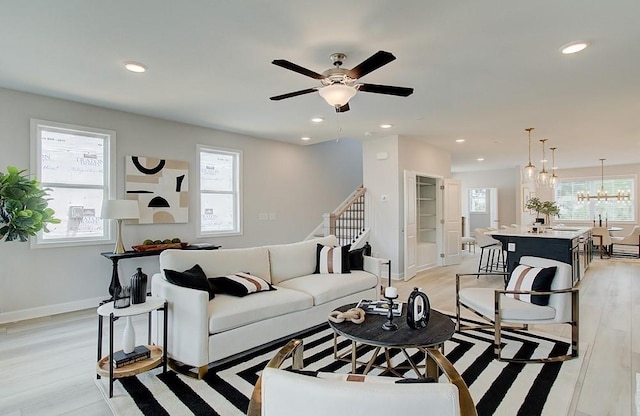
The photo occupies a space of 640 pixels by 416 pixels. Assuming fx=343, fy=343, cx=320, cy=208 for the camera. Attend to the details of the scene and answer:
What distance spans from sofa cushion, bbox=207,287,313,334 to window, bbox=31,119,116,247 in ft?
8.49

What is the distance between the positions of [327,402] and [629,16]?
3131 millimetres

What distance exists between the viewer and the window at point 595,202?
423 inches

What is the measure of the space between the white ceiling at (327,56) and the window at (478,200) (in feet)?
22.3

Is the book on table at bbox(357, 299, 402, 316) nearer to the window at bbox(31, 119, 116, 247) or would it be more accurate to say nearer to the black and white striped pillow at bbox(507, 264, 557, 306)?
the black and white striped pillow at bbox(507, 264, 557, 306)

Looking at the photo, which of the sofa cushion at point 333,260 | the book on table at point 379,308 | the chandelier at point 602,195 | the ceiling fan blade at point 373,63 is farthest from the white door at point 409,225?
the chandelier at point 602,195

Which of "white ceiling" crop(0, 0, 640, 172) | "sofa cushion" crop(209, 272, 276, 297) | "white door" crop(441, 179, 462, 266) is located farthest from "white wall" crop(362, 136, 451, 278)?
"sofa cushion" crop(209, 272, 276, 297)

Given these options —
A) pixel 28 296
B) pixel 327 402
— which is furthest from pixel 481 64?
pixel 28 296

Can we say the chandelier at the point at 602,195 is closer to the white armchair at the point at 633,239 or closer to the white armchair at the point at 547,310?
the white armchair at the point at 633,239

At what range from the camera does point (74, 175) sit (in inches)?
172

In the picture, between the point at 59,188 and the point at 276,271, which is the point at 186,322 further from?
the point at 59,188

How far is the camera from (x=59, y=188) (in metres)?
4.25

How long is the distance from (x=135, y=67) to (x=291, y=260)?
2.52 m

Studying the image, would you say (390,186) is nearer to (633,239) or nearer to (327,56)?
(327,56)

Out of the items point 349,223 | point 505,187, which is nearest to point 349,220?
point 349,223
